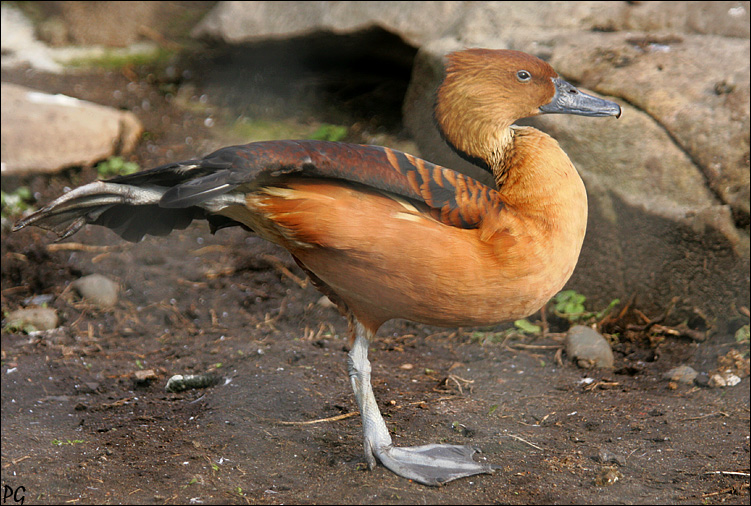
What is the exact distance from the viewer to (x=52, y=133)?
18.4 ft

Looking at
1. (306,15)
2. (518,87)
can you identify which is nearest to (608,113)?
(518,87)

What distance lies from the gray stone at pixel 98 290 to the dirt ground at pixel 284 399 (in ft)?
0.22

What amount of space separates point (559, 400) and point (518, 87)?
158cm

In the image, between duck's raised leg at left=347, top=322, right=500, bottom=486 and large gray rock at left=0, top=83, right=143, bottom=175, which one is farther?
large gray rock at left=0, top=83, right=143, bottom=175

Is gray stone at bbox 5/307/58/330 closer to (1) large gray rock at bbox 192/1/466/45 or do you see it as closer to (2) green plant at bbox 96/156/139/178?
(2) green plant at bbox 96/156/139/178

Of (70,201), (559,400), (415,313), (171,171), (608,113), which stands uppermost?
(608,113)

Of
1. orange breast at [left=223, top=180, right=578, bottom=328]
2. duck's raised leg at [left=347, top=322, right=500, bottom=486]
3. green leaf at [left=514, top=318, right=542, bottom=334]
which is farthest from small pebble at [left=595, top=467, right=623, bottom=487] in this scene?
green leaf at [left=514, top=318, right=542, bottom=334]

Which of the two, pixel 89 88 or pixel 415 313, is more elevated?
pixel 415 313

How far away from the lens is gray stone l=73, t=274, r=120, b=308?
448 centimetres

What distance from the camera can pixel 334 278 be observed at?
265cm

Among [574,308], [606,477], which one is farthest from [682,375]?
[606,477]

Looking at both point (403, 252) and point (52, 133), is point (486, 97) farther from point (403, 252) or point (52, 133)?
point (52, 133)

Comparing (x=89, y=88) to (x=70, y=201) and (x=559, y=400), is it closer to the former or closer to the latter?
(x=70, y=201)

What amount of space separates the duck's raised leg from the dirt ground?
0.05m
